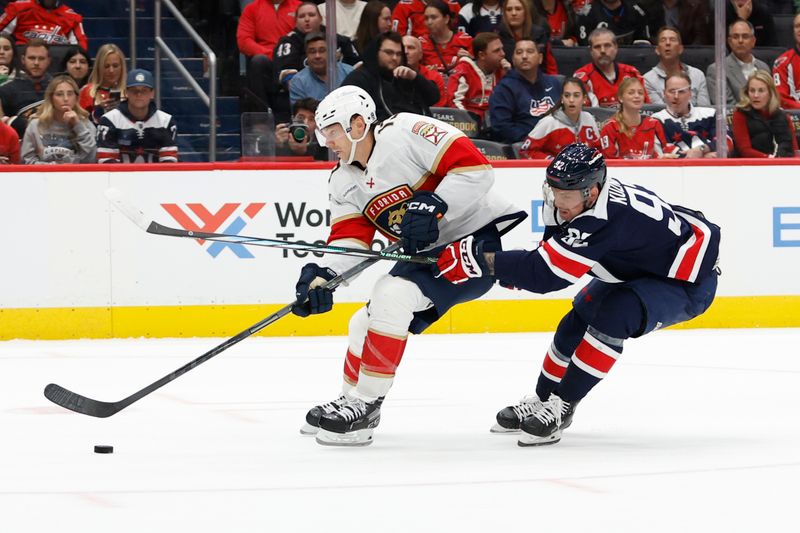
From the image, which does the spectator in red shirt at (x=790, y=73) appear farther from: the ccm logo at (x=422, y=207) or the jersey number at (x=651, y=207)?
the ccm logo at (x=422, y=207)

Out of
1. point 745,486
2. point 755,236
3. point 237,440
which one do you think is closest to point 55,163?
point 237,440

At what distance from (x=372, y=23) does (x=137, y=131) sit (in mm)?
1390

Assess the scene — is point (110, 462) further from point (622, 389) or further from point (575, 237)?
point (622, 389)

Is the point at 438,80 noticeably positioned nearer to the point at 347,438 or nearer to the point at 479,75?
the point at 479,75

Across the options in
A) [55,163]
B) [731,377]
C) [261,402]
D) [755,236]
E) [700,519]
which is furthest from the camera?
[755,236]

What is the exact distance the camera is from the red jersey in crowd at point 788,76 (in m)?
7.79

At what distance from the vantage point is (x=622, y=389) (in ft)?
17.4

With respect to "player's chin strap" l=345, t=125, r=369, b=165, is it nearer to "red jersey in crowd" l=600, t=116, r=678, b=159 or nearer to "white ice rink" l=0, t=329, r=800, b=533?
"white ice rink" l=0, t=329, r=800, b=533

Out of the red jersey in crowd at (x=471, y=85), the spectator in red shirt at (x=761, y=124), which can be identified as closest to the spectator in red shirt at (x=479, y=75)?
the red jersey in crowd at (x=471, y=85)

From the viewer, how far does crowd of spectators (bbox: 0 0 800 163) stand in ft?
22.7

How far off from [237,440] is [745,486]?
1.59 metres

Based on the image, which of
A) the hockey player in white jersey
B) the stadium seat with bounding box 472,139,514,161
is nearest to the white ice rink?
the hockey player in white jersey

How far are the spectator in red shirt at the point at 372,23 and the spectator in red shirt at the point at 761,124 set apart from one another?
77.7 inches

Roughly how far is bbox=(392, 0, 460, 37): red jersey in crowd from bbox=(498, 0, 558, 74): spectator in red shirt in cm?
45
